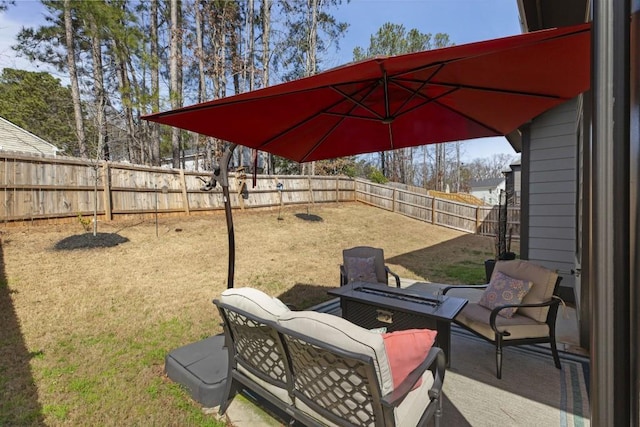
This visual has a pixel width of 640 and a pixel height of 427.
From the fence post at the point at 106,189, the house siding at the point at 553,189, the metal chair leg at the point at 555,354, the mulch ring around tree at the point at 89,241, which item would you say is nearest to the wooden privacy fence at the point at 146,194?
the fence post at the point at 106,189

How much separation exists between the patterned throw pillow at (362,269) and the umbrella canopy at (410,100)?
1.55 meters

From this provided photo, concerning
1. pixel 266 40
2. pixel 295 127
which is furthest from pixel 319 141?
pixel 266 40

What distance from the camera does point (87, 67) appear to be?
39.9 ft

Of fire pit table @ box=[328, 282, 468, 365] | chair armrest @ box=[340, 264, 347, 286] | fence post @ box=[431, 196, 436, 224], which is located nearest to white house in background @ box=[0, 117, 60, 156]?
chair armrest @ box=[340, 264, 347, 286]

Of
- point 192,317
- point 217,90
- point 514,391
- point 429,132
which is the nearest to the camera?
point 514,391

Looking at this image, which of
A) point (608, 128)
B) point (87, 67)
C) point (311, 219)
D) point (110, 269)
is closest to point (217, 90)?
point (87, 67)

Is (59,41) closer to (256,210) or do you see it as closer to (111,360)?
(256,210)

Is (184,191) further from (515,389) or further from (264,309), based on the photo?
(515,389)

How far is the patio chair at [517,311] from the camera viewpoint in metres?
2.79

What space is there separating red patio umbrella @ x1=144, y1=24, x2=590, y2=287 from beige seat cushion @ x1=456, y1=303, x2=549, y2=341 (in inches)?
74.5

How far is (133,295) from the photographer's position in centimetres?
459

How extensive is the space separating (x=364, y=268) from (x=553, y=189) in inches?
121

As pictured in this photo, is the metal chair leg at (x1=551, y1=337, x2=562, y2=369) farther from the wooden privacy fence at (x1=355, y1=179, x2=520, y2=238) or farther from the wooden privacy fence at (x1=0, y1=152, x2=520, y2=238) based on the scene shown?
the wooden privacy fence at (x1=355, y1=179, x2=520, y2=238)

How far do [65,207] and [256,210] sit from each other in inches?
209
